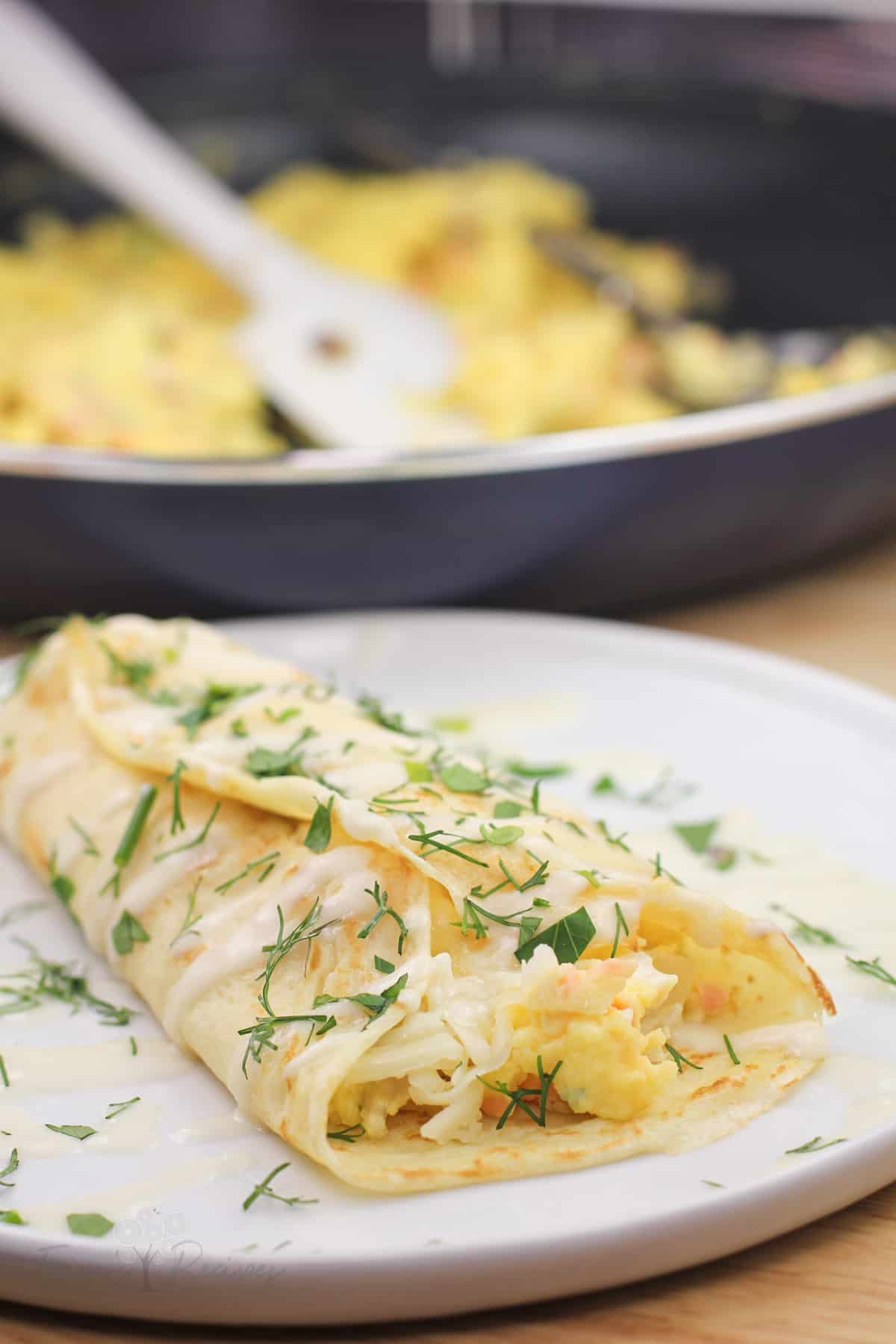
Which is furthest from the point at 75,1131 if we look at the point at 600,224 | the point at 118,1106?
the point at 600,224

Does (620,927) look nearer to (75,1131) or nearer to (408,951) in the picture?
(408,951)

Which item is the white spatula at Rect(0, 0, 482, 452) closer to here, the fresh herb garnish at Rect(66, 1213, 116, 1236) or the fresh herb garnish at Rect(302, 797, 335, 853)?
the fresh herb garnish at Rect(302, 797, 335, 853)

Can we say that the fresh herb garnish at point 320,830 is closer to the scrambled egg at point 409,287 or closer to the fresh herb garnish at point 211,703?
the fresh herb garnish at point 211,703

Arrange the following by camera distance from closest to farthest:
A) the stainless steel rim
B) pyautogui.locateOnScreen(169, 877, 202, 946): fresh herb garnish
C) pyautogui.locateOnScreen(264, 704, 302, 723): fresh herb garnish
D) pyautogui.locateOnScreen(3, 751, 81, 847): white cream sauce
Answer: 1. pyautogui.locateOnScreen(169, 877, 202, 946): fresh herb garnish
2. pyautogui.locateOnScreen(264, 704, 302, 723): fresh herb garnish
3. pyautogui.locateOnScreen(3, 751, 81, 847): white cream sauce
4. the stainless steel rim

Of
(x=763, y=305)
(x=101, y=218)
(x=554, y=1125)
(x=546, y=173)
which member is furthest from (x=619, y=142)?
(x=554, y=1125)

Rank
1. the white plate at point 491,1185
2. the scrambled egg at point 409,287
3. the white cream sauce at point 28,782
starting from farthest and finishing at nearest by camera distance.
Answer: the scrambled egg at point 409,287
the white cream sauce at point 28,782
the white plate at point 491,1185

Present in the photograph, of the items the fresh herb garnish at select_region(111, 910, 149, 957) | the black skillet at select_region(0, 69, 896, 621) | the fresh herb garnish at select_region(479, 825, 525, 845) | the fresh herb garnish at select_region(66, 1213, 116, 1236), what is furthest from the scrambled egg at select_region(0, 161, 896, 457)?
the fresh herb garnish at select_region(66, 1213, 116, 1236)

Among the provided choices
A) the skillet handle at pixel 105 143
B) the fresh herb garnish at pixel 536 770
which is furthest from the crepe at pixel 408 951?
the skillet handle at pixel 105 143

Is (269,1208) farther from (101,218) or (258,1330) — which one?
(101,218)
